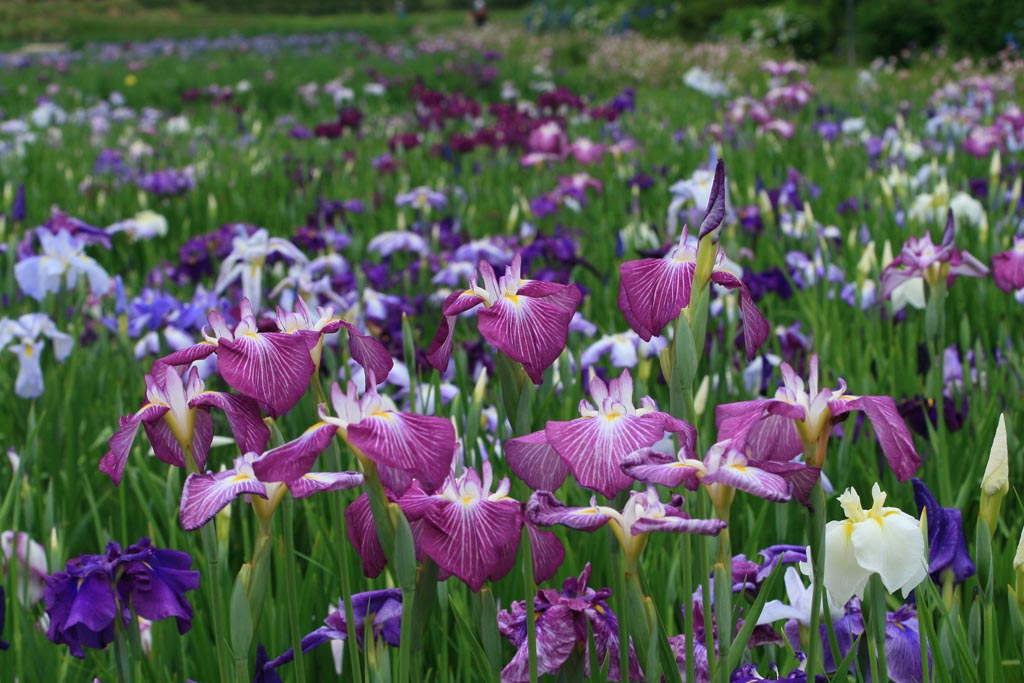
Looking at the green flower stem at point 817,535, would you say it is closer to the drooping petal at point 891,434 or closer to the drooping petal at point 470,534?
the drooping petal at point 891,434

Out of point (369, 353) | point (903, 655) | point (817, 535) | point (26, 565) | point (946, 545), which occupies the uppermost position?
point (369, 353)

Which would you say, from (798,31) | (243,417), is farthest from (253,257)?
(798,31)

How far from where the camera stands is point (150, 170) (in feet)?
20.2

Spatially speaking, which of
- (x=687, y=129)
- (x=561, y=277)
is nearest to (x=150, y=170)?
(x=687, y=129)

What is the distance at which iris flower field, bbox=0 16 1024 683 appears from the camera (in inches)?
33.9

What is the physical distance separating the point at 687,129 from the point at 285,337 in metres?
6.16

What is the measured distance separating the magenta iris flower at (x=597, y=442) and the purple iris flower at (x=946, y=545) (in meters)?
0.34

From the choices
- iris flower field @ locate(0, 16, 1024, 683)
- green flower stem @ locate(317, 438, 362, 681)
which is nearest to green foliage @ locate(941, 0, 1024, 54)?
iris flower field @ locate(0, 16, 1024, 683)

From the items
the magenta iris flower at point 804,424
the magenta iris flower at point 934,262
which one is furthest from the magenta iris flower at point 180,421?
the magenta iris flower at point 934,262

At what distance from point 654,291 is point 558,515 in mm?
260

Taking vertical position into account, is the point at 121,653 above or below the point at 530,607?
below

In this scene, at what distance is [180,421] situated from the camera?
0.92m

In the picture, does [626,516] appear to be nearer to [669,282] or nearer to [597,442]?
[597,442]

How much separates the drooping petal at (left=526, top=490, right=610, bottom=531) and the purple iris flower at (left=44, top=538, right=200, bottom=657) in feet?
1.37
